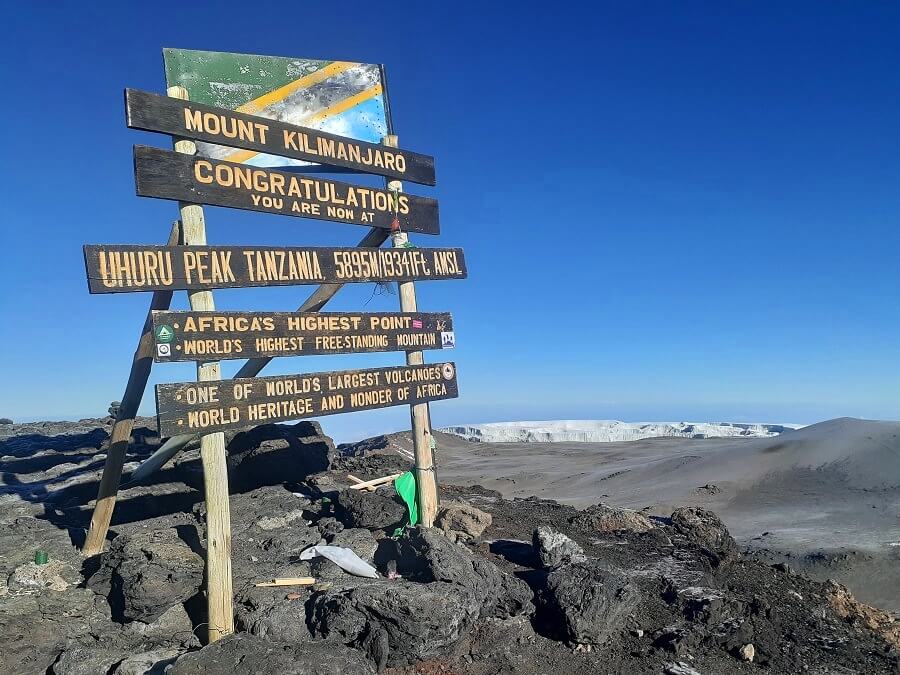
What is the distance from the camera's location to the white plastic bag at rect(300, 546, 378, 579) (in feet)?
20.0

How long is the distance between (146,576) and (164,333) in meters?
2.17

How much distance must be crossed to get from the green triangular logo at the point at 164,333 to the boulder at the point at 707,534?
658 centimetres

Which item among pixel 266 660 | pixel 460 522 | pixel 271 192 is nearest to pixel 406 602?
pixel 266 660

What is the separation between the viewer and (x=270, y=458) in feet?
30.3

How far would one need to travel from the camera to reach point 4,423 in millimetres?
17344

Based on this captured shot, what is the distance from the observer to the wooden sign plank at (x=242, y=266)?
16.6 feet

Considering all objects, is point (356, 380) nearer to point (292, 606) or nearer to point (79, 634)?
point (292, 606)

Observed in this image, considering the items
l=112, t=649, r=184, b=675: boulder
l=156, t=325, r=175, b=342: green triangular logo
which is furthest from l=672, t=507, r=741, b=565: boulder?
l=156, t=325, r=175, b=342: green triangular logo

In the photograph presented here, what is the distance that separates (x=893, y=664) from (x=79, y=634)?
713cm

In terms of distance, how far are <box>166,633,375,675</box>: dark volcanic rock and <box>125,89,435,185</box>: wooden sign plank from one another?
4.38 m

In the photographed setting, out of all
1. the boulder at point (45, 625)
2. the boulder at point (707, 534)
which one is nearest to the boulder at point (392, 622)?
the boulder at point (45, 625)

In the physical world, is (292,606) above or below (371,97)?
below

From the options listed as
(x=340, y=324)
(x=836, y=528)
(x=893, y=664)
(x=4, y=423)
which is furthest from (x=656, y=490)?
(x=4, y=423)

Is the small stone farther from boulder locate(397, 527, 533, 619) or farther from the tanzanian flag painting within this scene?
Result: the tanzanian flag painting
